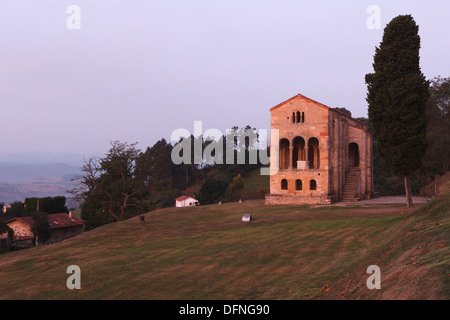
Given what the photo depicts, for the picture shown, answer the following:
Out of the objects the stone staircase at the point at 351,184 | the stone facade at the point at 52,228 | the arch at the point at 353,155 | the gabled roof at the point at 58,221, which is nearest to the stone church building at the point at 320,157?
the stone staircase at the point at 351,184

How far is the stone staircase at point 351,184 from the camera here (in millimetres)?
48844

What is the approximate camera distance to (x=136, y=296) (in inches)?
673

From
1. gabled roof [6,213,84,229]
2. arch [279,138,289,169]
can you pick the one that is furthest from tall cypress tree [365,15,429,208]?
gabled roof [6,213,84,229]

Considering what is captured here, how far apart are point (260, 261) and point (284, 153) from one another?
34149 mm

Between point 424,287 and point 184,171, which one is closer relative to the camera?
point 424,287

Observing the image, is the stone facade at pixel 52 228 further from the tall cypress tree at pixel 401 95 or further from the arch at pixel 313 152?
the tall cypress tree at pixel 401 95

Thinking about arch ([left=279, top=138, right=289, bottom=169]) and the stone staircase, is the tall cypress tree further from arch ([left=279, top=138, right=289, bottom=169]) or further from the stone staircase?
arch ([left=279, top=138, right=289, bottom=169])

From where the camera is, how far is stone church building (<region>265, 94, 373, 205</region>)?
47.6m

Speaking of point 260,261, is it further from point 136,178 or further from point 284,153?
point 136,178

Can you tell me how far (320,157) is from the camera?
A: 48.0 meters

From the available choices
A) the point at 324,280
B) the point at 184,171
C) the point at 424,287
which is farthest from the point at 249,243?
the point at 184,171

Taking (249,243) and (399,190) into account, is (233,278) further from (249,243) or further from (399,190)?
(399,190)

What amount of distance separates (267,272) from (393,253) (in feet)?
19.1

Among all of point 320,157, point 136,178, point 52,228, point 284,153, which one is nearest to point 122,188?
point 136,178
